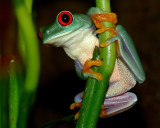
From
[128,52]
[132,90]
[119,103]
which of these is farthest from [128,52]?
[132,90]

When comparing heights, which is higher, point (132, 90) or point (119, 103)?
point (119, 103)

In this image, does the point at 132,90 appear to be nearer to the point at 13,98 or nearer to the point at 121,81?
the point at 121,81

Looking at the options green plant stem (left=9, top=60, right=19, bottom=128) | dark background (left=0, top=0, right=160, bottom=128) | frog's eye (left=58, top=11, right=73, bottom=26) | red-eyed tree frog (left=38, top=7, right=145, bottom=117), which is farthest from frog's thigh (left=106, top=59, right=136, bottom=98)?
dark background (left=0, top=0, right=160, bottom=128)

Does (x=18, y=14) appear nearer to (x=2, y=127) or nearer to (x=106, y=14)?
(x=106, y=14)

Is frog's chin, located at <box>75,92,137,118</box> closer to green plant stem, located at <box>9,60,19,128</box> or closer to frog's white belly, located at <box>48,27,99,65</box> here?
frog's white belly, located at <box>48,27,99,65</box>

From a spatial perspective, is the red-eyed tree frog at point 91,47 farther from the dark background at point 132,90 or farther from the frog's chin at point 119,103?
the dark background at point 132,90

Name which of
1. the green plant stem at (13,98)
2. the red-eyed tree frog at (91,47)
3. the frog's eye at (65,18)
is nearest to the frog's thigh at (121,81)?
the red-eyed tree frog at (91,47)

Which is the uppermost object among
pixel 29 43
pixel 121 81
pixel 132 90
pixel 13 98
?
pixel 29 43
